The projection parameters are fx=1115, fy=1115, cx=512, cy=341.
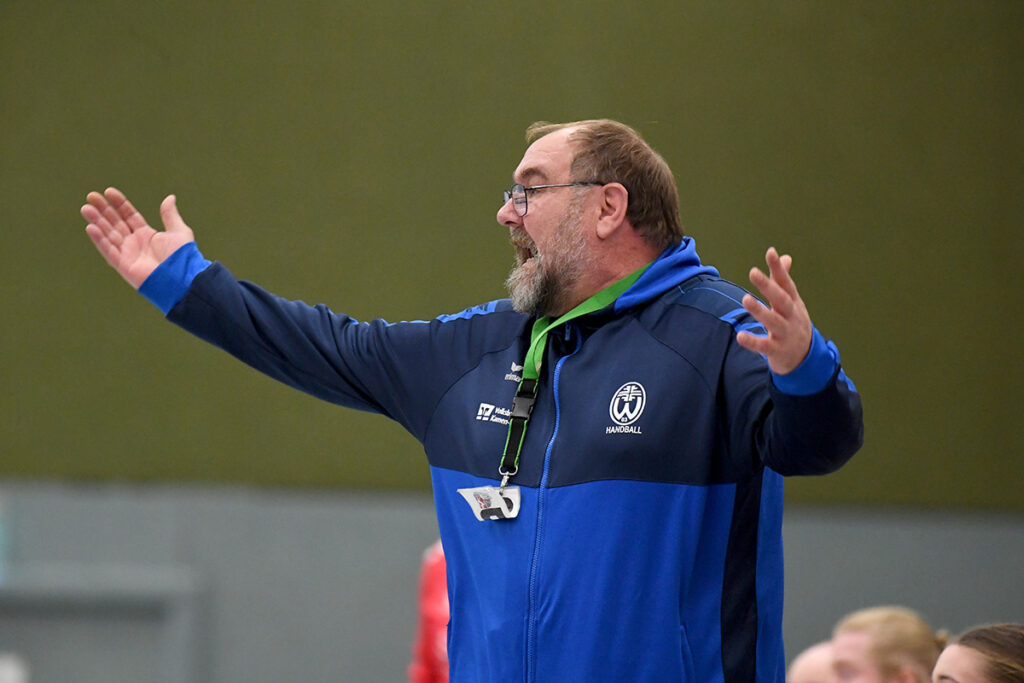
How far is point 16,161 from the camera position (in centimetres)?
404

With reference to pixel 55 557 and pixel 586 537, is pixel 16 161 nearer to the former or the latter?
pixel 55 557

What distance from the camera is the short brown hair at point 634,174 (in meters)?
1.97

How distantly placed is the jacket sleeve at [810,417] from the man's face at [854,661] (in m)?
0.98

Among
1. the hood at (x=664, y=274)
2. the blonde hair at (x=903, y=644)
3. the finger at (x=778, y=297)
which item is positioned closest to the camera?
the finger at (x=778, y=297)

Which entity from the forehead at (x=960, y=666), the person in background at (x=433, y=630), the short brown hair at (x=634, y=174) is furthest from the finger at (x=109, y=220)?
the forehead at (x=960, y=666)

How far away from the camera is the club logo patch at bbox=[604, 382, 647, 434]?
1.69m

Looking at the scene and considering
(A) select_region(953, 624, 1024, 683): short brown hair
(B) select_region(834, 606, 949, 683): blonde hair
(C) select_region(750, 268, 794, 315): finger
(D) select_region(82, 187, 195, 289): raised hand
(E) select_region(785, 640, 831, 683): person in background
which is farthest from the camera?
(E) select_region(785, 640, 831, 683): person in background

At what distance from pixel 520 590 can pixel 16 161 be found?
3.14m

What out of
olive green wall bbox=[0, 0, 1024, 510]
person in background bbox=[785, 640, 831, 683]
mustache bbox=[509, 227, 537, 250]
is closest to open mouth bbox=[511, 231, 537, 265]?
mustache bbox=[509, 227, 537, 250]

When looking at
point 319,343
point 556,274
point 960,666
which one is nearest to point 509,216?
point 556,274

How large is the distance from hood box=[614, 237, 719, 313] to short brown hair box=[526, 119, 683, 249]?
46 millimetres

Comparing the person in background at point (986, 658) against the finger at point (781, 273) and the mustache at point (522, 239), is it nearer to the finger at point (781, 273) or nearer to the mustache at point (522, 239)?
the finger at point (781, 273)

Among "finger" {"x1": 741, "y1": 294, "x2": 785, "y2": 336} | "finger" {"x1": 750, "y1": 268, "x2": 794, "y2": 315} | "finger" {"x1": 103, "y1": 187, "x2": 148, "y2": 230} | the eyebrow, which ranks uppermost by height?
the eyebrow

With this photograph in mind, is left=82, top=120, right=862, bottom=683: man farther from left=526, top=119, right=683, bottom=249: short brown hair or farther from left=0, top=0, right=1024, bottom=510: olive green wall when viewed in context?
left=0, top=0, right=1024, bottom=510: olive green wall
